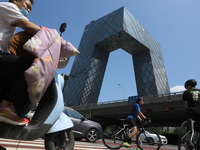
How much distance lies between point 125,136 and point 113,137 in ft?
1.61

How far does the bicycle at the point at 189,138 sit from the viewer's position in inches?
148

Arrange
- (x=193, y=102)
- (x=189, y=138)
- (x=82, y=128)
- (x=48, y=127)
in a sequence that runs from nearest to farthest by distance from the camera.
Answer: (x=48, y=127)
(x=189, y=138)
(x=193, y=102)
(x=82, y=128)

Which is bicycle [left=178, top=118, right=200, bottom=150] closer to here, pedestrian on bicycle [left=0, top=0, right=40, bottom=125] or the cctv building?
pedestrian on bicycle [left=0, top=0, right=40, bottom=125]

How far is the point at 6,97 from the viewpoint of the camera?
5.20 ft

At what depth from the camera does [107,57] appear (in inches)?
2800

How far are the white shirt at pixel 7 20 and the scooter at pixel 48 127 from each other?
59cm

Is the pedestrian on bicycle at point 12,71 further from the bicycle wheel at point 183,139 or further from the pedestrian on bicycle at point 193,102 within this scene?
the pedestrian on bicycle at point 193,102

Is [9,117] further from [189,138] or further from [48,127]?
[189,138]

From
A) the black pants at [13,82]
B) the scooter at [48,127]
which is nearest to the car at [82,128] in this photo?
the scooter at [48,127]

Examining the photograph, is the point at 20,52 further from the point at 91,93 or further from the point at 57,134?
the point at 91,93

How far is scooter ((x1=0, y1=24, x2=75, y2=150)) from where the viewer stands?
1587 millimetres

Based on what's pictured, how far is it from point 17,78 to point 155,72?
66.0 meters

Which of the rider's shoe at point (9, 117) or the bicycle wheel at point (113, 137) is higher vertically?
the rider's shoe at point (9, 117)

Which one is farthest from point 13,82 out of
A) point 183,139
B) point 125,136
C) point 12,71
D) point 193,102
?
point 125,136
